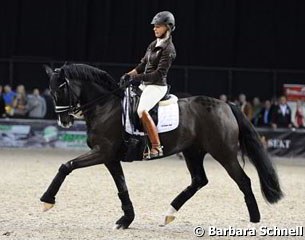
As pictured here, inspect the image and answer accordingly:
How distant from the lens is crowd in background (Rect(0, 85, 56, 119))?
17844mm

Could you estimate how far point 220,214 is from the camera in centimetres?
846

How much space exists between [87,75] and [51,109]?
11500 millimetres

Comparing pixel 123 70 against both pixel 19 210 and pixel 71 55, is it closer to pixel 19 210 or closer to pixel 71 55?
pixel 71 55

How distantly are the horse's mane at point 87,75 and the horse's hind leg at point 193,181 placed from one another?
1210 mm

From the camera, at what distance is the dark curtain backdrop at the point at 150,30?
803 inches

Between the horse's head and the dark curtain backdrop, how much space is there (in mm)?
13331

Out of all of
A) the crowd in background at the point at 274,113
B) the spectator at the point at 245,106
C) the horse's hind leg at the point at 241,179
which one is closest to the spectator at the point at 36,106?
the crowd in background at the point at 274,113

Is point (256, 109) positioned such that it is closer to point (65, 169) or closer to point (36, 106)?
point (36, 106)

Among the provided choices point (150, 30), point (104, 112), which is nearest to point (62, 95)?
point (104, 112)

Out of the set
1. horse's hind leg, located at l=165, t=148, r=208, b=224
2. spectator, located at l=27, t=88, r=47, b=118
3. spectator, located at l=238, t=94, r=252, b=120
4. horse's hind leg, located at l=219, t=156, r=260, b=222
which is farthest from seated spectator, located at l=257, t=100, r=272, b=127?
horse's hind leg, located at l=219, t=156, r=260, b=222

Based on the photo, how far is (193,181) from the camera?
7.63m

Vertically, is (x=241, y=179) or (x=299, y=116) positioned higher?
(x=241, y=179)

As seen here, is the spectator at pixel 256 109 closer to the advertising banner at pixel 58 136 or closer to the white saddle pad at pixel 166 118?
the advertising banner at pixel 58 136

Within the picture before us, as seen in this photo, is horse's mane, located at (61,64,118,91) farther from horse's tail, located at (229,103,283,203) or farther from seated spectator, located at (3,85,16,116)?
seated spectator, located at (3,85,16,116)
